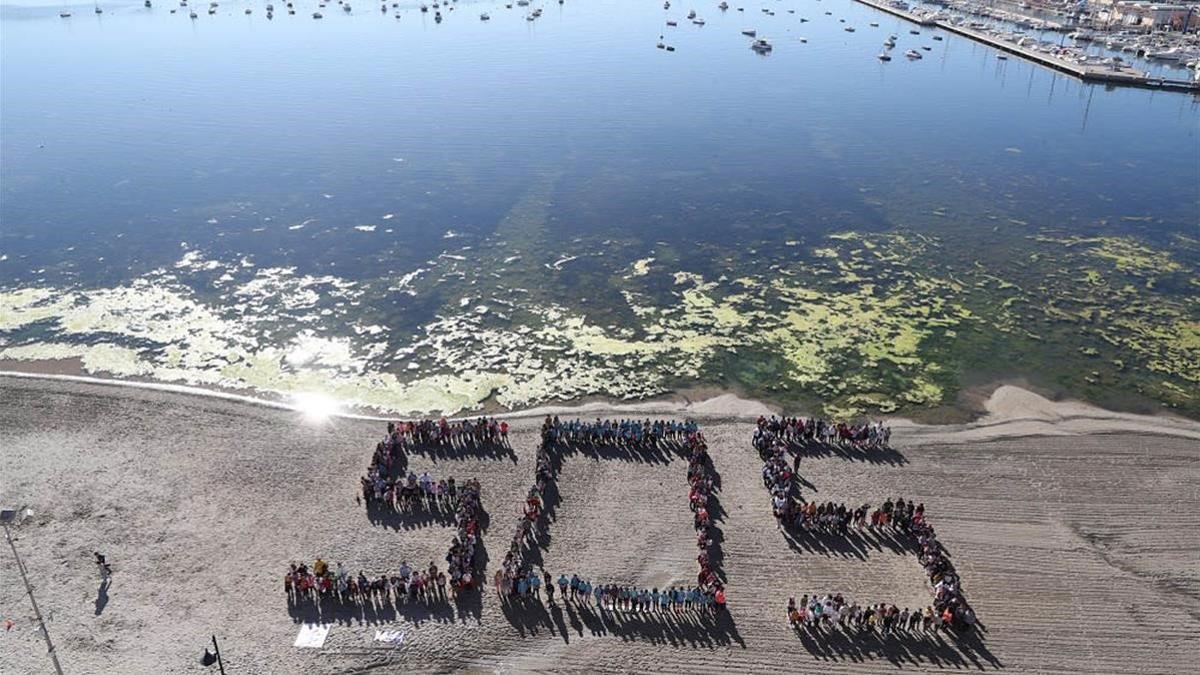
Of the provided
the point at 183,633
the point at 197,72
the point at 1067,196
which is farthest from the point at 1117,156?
the point at 197,72

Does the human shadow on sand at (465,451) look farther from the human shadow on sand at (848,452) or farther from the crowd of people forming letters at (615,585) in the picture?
the human shadow on sand at (848,452)

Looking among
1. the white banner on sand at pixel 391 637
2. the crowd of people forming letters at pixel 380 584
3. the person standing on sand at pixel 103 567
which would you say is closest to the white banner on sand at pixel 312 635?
the crowd of people forming letters at pixel 380 584

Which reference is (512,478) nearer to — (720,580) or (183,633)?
(720,580)

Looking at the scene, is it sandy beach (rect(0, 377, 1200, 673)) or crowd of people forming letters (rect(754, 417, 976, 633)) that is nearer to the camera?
sandy beach (rect(0, 377, 1200, 673))

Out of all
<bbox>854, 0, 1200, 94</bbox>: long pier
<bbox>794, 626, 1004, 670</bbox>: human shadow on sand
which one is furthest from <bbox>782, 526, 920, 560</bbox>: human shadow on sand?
<bbox>854, 0, 1200, 94</bbox>: long pier

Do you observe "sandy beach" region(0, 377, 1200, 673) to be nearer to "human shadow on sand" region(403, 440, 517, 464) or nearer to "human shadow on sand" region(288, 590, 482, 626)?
"human shadow on sand" region(288, 590, 482, 626)

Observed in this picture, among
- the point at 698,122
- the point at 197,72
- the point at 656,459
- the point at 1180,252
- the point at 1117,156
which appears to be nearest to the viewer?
the point at 656,459
